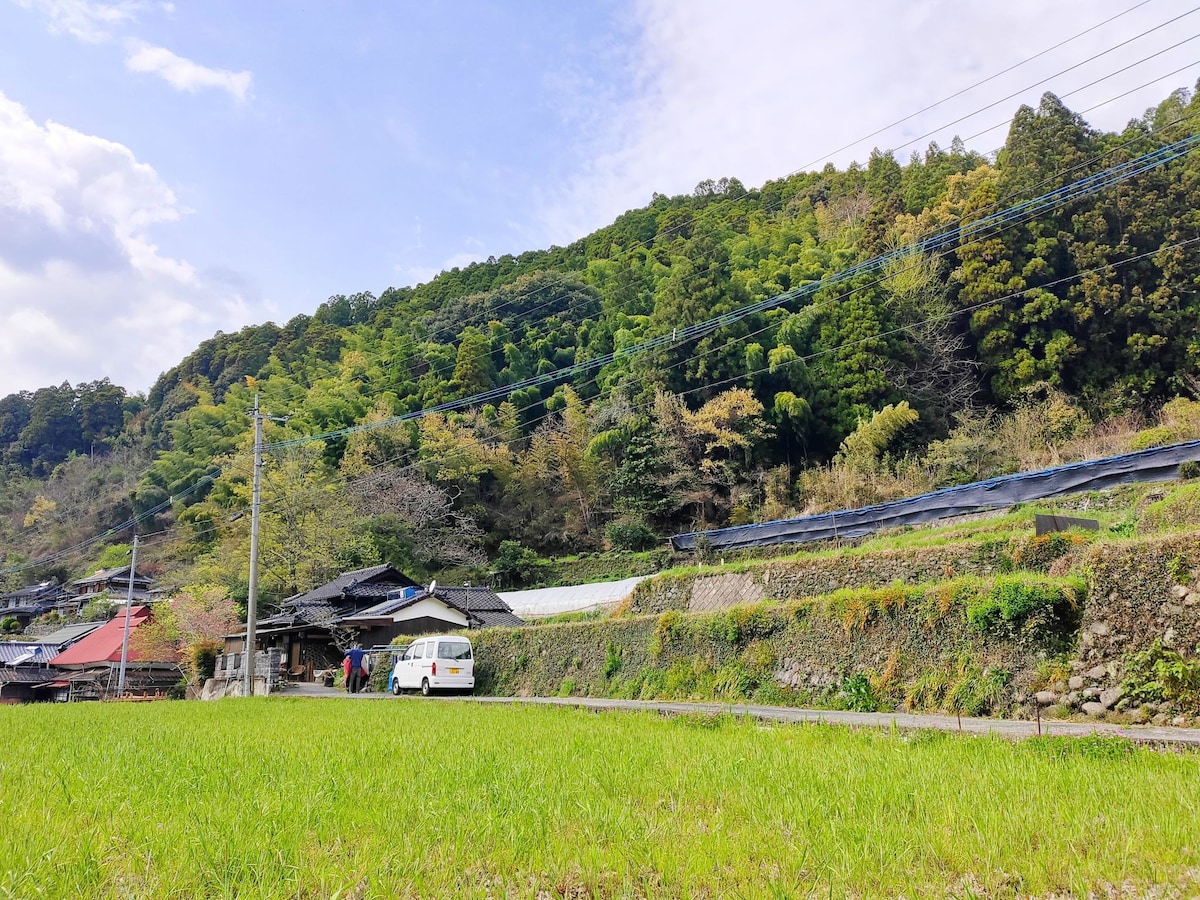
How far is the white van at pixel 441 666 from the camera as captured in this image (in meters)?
17.4

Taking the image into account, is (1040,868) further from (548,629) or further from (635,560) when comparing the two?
(635,560)

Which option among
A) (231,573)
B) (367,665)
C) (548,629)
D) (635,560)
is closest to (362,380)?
(231,573)

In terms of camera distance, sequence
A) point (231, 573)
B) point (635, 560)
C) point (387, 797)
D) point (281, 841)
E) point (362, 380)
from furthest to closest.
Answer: point (362, 380) → point (231, 573) → point (635, 560) → point (387, 797) → point (281, 841)

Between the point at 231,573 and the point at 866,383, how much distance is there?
1192 inches

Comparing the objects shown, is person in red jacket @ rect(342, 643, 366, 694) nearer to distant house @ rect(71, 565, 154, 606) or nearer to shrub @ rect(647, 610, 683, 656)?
shrub @ rect(647, 610, 683, 656)

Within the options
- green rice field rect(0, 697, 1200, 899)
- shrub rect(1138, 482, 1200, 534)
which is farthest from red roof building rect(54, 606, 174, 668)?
shrub rect(1138, 482, 1200, 534)

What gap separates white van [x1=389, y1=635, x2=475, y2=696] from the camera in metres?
17.4

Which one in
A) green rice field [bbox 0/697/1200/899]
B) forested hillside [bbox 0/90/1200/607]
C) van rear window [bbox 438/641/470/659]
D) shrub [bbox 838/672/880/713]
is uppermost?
forested hillside [bbox 0/90/1200/607]

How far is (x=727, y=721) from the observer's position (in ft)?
26.0

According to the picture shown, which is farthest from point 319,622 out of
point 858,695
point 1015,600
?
point 1015,600

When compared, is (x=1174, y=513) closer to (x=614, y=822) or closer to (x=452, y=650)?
(x=614, y=822)

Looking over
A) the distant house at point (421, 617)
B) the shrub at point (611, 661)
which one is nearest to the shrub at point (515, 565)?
the distant house at point (421, 617)

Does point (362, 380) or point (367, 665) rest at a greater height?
point (362, 380)

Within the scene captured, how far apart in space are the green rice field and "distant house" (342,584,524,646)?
20.5 meters
